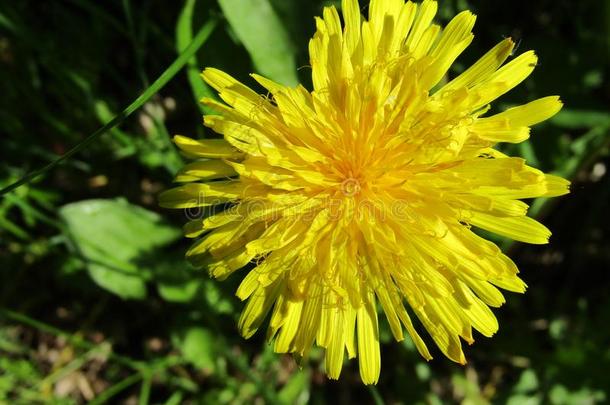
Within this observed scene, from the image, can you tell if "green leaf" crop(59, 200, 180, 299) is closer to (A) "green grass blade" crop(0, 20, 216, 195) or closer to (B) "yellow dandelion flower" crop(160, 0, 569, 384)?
(A) "green grass blade" crop(0, 20, 216, 195)

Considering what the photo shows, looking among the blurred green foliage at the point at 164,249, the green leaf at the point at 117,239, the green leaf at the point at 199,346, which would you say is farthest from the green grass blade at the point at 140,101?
the green leaf at the point at 199,346

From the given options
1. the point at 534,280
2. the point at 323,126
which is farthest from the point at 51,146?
the point at 534,280

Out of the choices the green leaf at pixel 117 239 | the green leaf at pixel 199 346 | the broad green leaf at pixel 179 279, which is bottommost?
the green leaf at pixel 199 346

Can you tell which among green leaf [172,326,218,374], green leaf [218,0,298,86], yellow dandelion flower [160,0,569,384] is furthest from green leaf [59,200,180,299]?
green leaf [218,0,298,86]

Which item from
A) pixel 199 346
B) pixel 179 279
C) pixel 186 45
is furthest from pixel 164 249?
pixel 186 45

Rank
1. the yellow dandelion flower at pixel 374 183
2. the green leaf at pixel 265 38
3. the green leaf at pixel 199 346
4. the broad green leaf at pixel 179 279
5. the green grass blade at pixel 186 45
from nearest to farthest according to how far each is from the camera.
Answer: the yellow dandelion flower at pixel 374 183
the green leaf at pixel 265 38
the green grass blade at pixel 186 45
the broad green leaf at pixel 179 279
the green leaf at pixel 199 346

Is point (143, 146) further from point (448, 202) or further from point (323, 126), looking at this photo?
point (448, 202)

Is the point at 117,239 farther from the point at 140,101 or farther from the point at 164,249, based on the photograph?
the point at 140,101

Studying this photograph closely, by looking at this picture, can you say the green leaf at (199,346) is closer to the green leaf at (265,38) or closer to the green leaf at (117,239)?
the green leaf at (117,239)
